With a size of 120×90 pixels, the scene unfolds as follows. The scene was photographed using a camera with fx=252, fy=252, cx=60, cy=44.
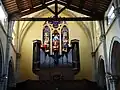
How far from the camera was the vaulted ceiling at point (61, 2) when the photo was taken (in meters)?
15.8

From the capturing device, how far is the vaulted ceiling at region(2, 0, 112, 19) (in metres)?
15.8

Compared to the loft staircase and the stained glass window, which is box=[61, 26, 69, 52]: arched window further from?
the loft staircase

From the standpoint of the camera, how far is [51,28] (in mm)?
21594

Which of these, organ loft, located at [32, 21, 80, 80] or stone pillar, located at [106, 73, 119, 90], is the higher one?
organ loft, located at [32, 21, 80, 80]

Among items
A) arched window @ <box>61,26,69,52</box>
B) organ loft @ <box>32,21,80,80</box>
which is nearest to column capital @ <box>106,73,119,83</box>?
organ loft @ <box>32,21,80,80</box>

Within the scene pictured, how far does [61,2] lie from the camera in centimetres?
1802

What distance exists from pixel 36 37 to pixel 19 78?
148 inches

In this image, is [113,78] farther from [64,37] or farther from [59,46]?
[64,37]

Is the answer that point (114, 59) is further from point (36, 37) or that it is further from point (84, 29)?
point (36, 37)

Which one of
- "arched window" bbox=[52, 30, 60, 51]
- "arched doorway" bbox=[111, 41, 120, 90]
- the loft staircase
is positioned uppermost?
"arched window" bbox=[52, 30, 60, 51]

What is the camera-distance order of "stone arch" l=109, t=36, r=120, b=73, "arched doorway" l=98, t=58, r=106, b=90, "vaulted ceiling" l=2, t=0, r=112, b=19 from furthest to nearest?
"arched doorway" l=98, t=58, r=106, b=90 < "vaulted ceiling" l=2, t=0, r=112, b=19 < "stone arch" l=109, t=36, r=120, b=73

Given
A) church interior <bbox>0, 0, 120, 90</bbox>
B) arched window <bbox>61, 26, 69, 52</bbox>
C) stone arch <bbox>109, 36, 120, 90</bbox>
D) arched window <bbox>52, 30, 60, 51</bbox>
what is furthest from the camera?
arched window <bbox>61, 26, 69, 52</bbox>

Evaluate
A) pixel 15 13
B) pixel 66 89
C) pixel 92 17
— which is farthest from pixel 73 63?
pixel 15 13

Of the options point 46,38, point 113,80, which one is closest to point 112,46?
point 113,80
